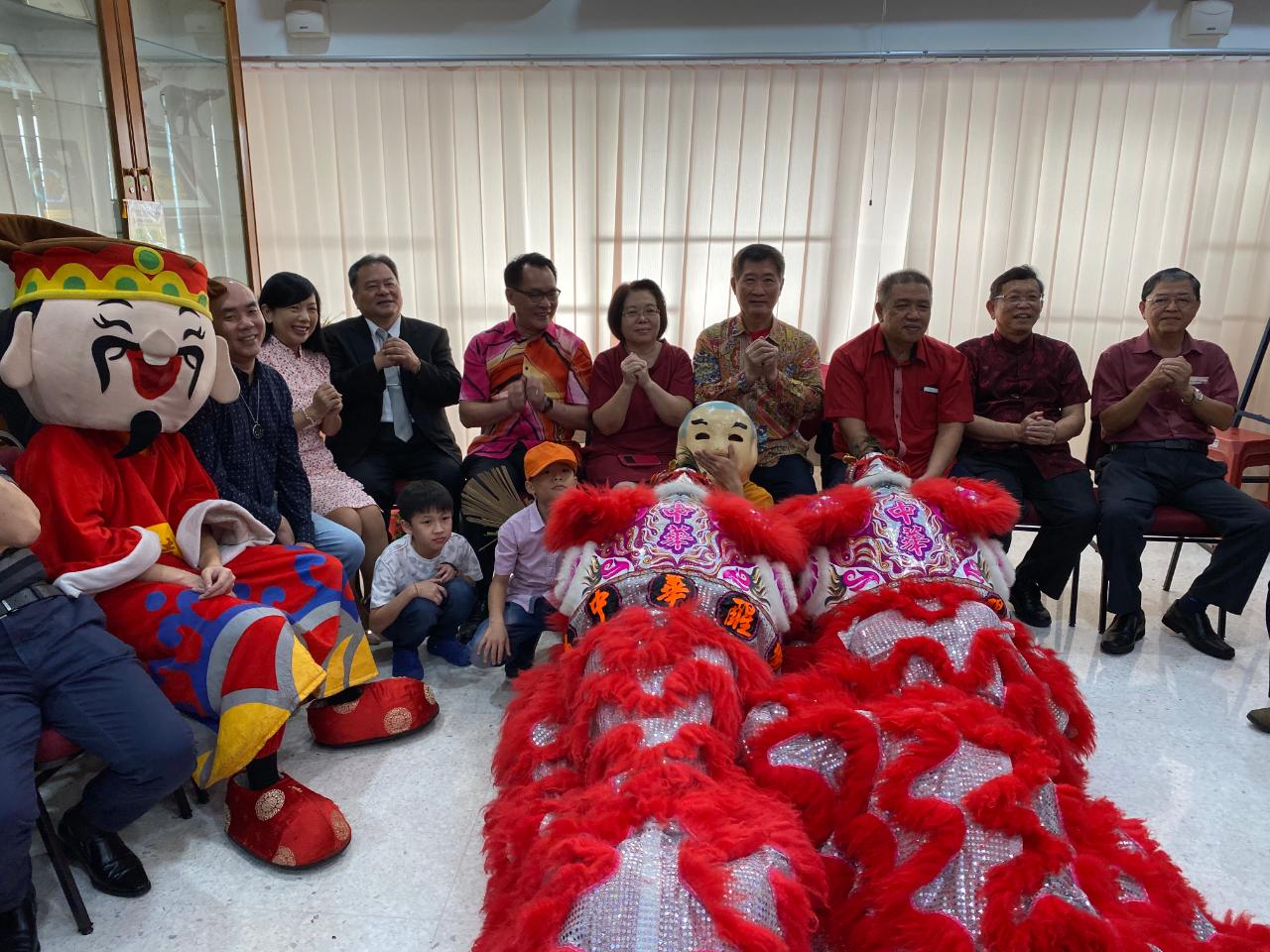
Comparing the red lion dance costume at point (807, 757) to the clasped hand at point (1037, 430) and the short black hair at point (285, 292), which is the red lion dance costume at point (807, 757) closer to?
the clasped hand at point (1037, 430)

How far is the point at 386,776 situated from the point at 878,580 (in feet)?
4.05

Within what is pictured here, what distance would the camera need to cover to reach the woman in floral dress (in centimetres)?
245

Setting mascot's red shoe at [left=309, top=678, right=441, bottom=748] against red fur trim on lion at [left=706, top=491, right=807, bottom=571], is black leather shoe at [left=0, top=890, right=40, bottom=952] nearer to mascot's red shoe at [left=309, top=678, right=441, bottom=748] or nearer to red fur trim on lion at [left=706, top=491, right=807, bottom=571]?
mascot's red shoe at [left=309, top=678, right=441, bottom=748]

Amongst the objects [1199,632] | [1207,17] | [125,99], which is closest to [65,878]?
[125,99]

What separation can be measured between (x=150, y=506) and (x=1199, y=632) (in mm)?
3068

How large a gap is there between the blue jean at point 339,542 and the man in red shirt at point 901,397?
5.23 feet

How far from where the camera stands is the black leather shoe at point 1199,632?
2521mm

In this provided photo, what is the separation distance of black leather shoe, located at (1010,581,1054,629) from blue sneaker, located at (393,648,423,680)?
2022 mm

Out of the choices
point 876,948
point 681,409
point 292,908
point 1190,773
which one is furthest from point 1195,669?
point 292,908

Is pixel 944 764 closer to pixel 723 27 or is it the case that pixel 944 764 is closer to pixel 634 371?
pixel 634 371

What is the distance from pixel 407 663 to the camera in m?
2.27

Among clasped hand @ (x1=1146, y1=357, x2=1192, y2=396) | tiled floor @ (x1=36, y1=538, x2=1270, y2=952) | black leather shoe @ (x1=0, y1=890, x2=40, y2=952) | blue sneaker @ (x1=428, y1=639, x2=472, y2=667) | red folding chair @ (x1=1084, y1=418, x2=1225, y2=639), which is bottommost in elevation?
tiled floor @ (x1=36, y1=538, x2=1270, y2=952)

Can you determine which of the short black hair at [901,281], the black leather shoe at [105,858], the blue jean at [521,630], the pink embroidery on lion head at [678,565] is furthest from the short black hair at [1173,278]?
the black leather shoe at [105,858]

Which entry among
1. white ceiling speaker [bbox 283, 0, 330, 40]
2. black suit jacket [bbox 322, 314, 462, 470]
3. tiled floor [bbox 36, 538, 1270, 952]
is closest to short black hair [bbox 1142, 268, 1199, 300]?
tiled floor [bbox 36, 538, 1270, 952]
